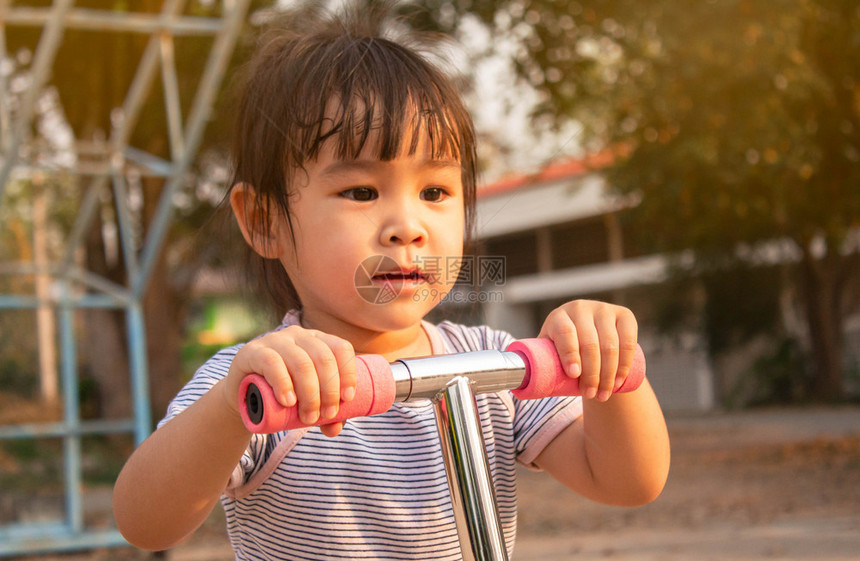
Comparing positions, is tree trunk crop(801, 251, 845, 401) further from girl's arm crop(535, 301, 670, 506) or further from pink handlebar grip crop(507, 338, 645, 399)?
pink handlebar grip crop(507, 338, 645, 399)

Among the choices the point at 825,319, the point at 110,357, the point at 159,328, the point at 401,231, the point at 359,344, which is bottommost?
the point at 359,344

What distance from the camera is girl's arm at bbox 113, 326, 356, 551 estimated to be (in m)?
0.94

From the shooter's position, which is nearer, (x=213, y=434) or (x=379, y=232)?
(x=213, y=434)

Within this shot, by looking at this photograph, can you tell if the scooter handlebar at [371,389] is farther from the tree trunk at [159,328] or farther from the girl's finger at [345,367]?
the tree trunk at [159,328]

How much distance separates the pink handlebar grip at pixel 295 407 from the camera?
3.03 feet

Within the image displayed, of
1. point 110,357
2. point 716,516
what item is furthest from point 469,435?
point 110,357

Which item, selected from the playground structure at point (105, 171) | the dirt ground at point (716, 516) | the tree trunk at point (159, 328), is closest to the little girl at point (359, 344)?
the playground structure at point (105, 171)

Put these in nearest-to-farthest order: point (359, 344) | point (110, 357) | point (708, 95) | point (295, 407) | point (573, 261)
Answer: point (295, 407), point (359, 344), point (708, 95), point (110, 357), point (573, 261)

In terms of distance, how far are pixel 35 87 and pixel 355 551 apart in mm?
3093

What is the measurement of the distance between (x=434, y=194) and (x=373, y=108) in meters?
0.16

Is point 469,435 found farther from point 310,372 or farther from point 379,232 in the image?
point 379,232

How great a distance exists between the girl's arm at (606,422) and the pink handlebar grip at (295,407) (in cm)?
23

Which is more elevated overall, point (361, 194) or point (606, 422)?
point (361, 194)

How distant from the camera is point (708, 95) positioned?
279 inches
